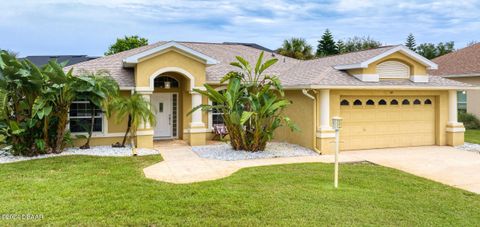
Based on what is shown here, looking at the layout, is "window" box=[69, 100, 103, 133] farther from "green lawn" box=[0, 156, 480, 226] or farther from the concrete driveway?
the concrete driveway

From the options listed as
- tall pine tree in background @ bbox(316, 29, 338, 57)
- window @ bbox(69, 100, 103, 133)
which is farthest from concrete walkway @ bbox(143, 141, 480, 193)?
tall pine tree in background @ bbox(316, 29, 338, 57)

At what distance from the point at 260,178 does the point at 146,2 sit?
11.8 metres

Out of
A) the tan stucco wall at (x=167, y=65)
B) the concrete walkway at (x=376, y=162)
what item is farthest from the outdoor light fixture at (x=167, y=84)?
the concrete walkway at (x=376, y=162)

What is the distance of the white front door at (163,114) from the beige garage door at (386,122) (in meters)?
7.69

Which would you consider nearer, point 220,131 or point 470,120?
point 220,131

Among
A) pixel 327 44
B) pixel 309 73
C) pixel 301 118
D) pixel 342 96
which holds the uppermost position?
pixel 327 44

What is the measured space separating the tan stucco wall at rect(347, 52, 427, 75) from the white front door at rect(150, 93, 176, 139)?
8113 millimetres

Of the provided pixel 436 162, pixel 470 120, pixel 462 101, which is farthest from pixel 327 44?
pixel 436 162

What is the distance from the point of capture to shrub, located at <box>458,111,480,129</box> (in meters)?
21.9

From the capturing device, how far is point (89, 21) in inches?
990

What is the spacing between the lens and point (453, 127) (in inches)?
610

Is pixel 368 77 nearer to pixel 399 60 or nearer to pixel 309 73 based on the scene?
pixel 399 60

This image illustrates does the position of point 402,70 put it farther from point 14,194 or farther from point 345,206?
point 14,194

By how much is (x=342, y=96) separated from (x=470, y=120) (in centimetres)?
1265
